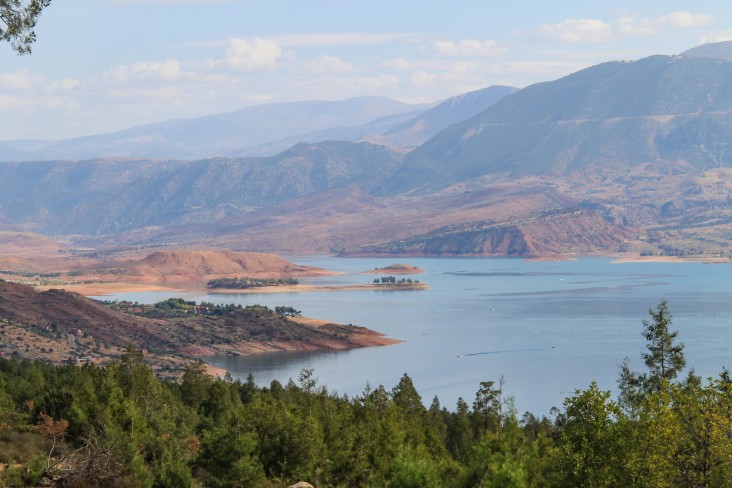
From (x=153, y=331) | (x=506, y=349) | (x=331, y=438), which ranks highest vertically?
(x=331, y=438)

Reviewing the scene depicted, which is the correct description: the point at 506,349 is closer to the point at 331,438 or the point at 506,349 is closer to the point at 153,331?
the point at 153,331

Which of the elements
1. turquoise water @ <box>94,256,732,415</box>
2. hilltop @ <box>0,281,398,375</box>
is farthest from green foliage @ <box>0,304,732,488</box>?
hilltop @ <box>0,281,398,375</box>

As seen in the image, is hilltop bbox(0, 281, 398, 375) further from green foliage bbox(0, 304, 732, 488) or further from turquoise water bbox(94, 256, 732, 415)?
green foliage bbox(0, 304, 732, 488)

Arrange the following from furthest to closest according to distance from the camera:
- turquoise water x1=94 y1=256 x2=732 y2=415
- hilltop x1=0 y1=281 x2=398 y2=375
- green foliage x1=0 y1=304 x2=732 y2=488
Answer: hilltop x1=0 y1=281 x2=398 y2=375 < turquoise water x1=94 y1=256 x2=732 y2=415 < green foliage x1=0 y1=304 x2=732 y2=488

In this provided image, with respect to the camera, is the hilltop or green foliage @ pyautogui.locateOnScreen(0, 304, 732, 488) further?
the hilltop

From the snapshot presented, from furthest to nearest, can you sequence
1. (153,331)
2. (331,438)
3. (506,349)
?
1. (153,331)
2. (506,349)
3. (331,438)

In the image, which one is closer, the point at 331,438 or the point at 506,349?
the point at 331,438

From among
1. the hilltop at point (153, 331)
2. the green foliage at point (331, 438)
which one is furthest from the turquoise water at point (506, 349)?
the green foliage at point (331, 438)

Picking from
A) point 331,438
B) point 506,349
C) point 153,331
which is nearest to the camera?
point 331,438

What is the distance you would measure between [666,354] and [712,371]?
2383 inches

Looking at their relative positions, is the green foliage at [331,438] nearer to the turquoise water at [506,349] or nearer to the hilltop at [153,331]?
the turquoise water at [506,349]

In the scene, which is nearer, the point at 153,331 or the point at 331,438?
the point at 331,438

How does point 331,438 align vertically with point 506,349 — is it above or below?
above

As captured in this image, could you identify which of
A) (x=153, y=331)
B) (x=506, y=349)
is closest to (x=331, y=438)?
(x=506, y=349)
